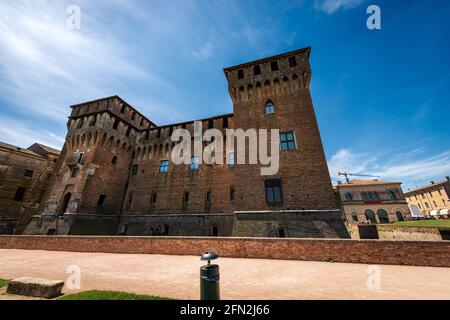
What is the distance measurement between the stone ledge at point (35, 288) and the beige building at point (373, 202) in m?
39.3

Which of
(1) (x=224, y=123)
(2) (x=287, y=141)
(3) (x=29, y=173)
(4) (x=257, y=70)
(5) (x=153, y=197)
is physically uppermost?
(4) (x=257, y=70)

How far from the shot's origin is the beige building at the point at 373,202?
32.6 meters

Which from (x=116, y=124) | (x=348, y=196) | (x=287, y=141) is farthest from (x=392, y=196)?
(x=116, y=124)

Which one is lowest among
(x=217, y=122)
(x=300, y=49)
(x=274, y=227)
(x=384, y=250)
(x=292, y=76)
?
(x=384, y=250)

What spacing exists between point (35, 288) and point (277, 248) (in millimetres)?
8261

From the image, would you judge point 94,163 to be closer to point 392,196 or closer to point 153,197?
point 153,197

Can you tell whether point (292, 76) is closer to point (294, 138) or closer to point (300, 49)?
point (300, 49)

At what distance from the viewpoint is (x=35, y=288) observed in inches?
162

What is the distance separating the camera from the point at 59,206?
1830 cm

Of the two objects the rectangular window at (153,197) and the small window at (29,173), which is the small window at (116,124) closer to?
the rectangular window at (153,197)

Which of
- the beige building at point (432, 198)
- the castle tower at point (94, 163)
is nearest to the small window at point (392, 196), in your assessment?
the beige building at point (432, 198)

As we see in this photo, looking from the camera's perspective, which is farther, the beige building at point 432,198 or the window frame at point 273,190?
the beige building at point 432,198
